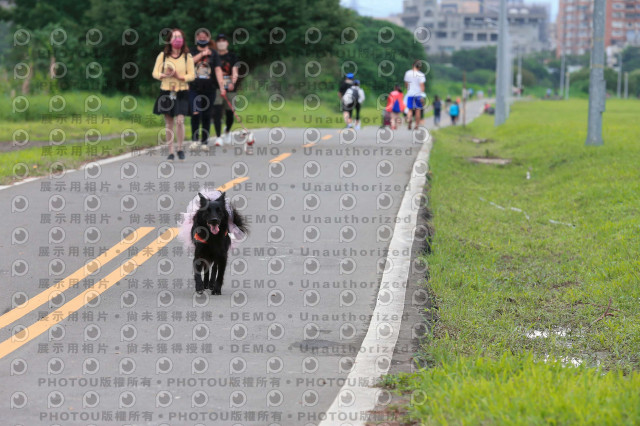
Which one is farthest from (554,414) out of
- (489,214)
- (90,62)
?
(90,62)

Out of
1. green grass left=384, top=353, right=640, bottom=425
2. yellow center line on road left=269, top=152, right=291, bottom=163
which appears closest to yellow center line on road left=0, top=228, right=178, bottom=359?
green grass left=384, top=353, right=640, bottom=425

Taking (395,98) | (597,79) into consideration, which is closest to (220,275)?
(597,79)

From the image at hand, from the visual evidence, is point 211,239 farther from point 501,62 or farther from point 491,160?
point 501,62

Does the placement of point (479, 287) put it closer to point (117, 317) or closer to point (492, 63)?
point (117, 317)

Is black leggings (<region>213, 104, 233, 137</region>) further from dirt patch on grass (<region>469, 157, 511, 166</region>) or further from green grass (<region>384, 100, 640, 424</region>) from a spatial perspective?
dirt patch on grass (<region>469, 157, 511, 166</region>)

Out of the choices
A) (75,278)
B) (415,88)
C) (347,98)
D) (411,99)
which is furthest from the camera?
(347,98)

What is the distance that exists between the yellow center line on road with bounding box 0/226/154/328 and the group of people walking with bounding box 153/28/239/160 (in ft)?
20.8

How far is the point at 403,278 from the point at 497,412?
3.57 m

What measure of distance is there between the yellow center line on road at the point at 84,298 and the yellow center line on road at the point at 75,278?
191 mm

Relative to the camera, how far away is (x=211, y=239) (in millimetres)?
7480

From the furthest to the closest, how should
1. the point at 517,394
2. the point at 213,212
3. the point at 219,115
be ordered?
the point at 219,115
the point at 213,212
the point at 517,394

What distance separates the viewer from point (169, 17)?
2825 centimetres

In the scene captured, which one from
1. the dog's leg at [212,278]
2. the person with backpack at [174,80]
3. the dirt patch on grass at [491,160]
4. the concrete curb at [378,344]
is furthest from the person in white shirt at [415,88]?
the dog's leg at [212,278]

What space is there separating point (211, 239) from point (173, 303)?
55cm
